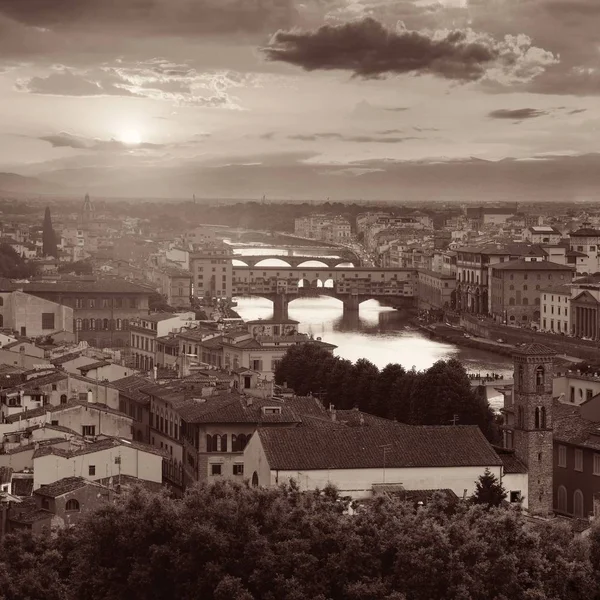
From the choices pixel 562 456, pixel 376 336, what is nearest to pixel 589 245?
pixel 376 336

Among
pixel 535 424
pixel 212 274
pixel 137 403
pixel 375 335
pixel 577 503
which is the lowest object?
pixel 375 335

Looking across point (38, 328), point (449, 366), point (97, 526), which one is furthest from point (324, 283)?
point (97, 526)

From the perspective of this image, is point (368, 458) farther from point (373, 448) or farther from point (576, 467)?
point (576, 467)

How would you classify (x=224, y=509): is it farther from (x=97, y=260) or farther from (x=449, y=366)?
(x=97, y=260)

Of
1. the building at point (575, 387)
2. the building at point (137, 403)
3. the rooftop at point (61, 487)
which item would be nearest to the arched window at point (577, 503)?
the building at point (137, 403)

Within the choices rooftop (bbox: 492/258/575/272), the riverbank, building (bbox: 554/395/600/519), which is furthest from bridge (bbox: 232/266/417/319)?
building (bbox: 554/395/600/519)

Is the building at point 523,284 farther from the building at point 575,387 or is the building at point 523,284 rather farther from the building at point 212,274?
the building at point 575,387
